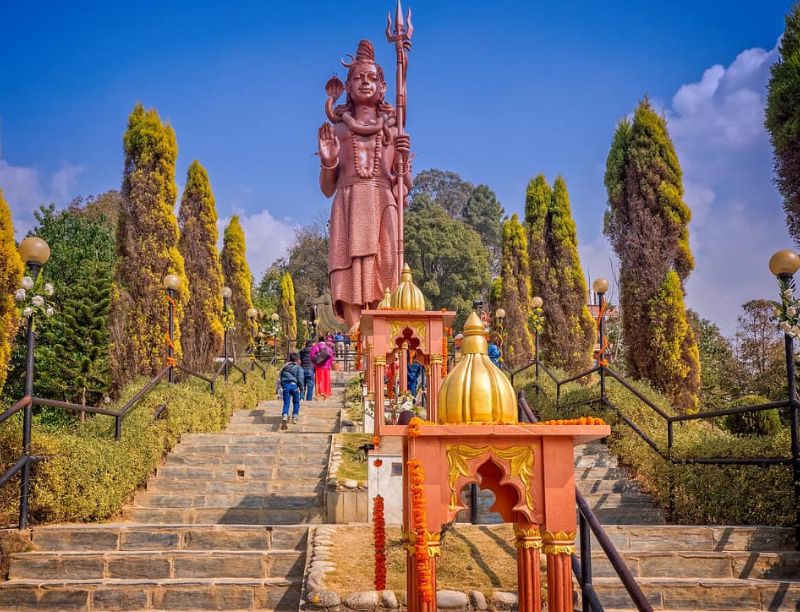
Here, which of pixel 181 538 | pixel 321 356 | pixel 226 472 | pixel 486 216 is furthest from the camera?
pixel 486 216

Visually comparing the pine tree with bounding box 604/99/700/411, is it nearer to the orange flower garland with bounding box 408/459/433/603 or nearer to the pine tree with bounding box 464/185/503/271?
the orange flower garland with bounding box 408/459/433/603

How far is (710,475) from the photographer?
8.22 m

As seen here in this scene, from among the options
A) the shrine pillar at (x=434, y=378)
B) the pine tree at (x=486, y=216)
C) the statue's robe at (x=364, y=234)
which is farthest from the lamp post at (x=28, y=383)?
the pine tree at (x=486, y=216)

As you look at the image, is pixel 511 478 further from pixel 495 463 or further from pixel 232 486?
pixel 232 486

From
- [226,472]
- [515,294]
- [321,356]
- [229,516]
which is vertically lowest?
[229,516]

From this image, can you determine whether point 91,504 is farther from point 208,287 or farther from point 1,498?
point 208,287

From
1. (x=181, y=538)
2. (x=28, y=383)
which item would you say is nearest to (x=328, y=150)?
(x=28, y=383)

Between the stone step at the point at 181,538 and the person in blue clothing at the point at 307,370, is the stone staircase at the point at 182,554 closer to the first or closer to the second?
the stone step at the point at 181,538

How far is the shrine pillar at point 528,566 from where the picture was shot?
3879mm

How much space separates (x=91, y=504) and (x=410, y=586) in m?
5.26

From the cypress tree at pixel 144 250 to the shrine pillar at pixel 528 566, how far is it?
12.9m

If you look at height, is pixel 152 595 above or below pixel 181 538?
below

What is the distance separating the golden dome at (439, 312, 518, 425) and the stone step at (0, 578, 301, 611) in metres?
3.30

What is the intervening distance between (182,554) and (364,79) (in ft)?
38.6
